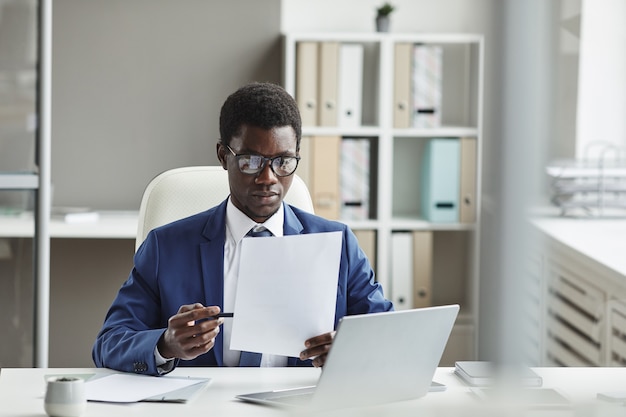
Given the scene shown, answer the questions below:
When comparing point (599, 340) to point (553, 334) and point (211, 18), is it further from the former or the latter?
point (211, 18)

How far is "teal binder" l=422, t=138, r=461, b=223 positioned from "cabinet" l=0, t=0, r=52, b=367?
144 cm

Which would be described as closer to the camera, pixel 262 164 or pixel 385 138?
pixel 262 164

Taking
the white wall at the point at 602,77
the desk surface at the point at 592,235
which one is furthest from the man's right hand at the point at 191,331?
the white wall at the point at 602,77

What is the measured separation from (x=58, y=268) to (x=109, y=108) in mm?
646

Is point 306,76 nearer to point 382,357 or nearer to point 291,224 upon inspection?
point 291,224

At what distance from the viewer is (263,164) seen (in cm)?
150

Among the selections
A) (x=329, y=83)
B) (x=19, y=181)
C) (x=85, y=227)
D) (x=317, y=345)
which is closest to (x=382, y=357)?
(x=317, y=345)

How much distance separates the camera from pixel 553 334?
314 mm

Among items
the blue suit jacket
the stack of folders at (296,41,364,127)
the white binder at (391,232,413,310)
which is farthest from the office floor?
the blue suit jacket

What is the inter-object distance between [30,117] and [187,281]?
121 cm

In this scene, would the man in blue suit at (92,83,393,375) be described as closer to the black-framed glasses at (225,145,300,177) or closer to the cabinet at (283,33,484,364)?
the black-framed glasses at (225,145,300,177)

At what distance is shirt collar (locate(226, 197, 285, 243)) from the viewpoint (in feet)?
5.14

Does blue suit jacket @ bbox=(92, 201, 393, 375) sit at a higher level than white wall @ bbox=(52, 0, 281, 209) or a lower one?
lower

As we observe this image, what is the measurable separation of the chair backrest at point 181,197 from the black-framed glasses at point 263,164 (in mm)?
318
